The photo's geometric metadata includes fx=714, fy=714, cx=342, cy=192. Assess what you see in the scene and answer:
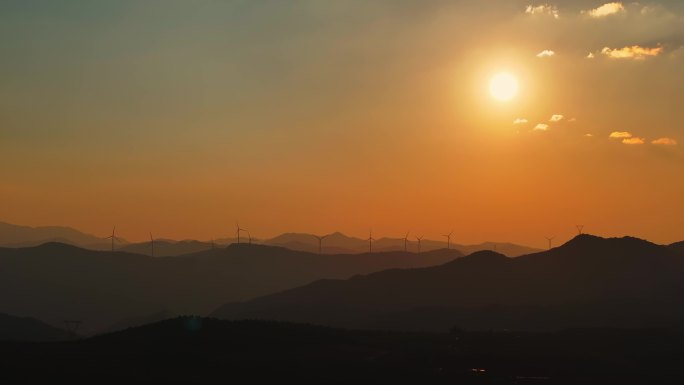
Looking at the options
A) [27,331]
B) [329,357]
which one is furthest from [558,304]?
[27,331]

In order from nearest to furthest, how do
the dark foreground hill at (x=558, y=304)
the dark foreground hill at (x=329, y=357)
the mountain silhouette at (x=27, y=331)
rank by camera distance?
1. the dark foreground hill at (x=329, y=357)
2. the dark foreground hill at (x=558, y=304)
3. the mountain silhouette at (x=27, y=331)

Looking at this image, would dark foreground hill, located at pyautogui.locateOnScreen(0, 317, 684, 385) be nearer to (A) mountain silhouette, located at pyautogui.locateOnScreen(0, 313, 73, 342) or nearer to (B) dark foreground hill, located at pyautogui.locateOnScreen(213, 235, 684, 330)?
(B) dark foreground hill, located at pyautogui.locateOnScreen(213, 235, 684, 330)

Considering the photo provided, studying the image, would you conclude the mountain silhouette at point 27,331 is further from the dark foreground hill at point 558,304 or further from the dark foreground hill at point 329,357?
the dark foreground hill at point 329,357

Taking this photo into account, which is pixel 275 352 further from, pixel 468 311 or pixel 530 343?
pixel 468 311

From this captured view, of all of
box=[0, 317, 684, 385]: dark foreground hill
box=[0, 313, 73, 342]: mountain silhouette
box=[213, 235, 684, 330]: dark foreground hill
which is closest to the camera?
box=[0, 317, 684, 385]: dark foreground hill

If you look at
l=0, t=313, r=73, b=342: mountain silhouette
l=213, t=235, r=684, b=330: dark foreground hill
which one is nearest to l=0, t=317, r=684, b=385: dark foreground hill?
l=213, t=235, r=684, b=330: dark foreground hill

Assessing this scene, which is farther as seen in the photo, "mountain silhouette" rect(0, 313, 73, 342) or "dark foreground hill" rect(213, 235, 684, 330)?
"mountain silhouette" rect(0, 313, 73, 342)

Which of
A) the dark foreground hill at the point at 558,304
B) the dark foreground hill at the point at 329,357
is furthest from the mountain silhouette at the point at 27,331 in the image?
the dark foreground hill at the point at 329,357
